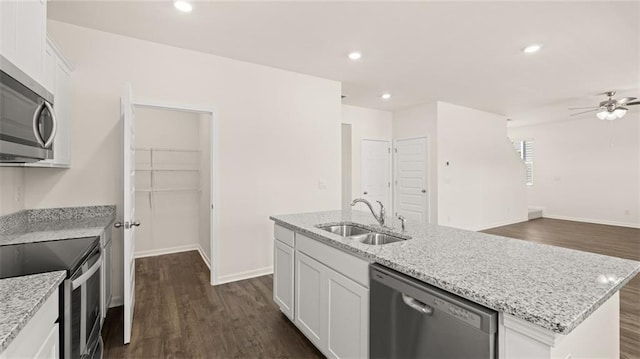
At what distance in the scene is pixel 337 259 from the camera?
5.84ft

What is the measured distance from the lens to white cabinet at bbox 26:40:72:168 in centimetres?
210

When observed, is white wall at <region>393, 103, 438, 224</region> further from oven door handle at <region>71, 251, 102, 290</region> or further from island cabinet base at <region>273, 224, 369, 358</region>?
A: oven door handle at <region>71, 251, 102, 290</region>

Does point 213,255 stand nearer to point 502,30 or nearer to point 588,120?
point 502,30

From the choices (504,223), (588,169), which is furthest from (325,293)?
(588,169)

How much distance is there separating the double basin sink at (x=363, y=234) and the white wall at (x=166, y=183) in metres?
3.24

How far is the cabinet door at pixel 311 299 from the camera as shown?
191 centimetres

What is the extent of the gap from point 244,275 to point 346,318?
2.16 meters

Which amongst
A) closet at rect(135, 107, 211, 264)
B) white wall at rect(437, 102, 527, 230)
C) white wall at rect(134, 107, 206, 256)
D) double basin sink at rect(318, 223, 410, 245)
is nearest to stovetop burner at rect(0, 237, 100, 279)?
double basin sink at rect(318, 223, 410, 245)

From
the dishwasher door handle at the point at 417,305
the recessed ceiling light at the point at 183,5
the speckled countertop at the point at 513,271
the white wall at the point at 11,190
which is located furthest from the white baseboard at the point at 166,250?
the dishwasher door handle at the point at 417,305

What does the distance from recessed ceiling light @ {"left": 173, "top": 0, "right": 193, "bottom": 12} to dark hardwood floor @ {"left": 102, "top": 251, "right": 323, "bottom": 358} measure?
267cm

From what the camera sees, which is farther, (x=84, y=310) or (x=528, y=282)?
(x=84, y=310)

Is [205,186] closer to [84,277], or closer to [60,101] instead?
[60,101]

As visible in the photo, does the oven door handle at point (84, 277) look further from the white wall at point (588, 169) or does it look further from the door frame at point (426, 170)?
the white wall at point (588, 169)

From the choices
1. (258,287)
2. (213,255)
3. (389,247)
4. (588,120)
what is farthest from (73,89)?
(588,120)
